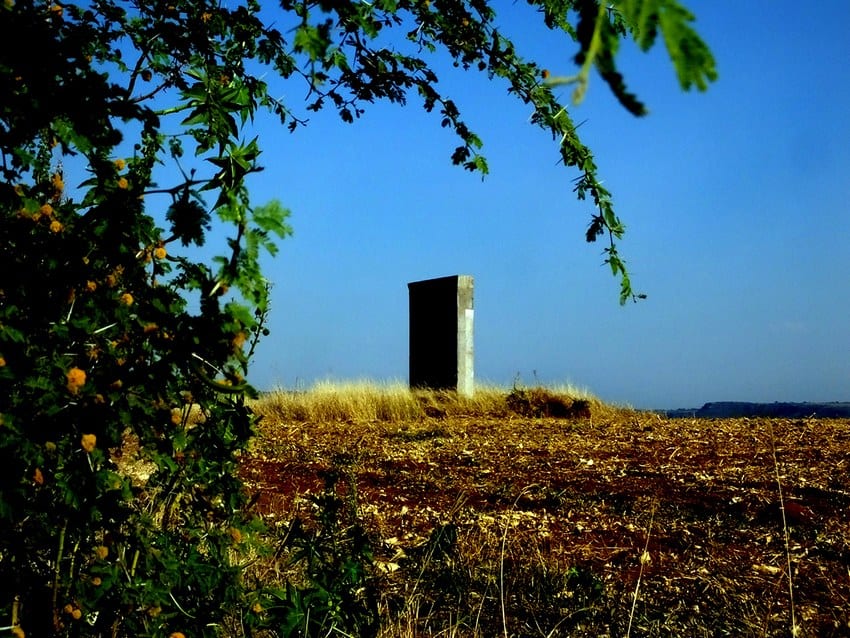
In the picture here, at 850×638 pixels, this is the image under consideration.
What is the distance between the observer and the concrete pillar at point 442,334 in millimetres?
13102

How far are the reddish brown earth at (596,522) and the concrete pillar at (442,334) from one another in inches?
180

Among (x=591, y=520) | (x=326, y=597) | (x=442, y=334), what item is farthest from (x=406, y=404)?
(x=326, y=597)

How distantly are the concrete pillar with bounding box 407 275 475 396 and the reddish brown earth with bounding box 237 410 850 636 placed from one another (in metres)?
4.57

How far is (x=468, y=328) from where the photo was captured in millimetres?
13188

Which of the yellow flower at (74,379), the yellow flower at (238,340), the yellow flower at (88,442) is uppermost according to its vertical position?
the yellow flower at (238,340)

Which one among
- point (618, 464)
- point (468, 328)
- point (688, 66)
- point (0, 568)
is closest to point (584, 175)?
point (0, 568)

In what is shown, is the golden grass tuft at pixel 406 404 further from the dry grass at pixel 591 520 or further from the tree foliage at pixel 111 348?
the tree foliage at pixel 111 348

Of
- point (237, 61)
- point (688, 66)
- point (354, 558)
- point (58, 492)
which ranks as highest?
point (237, 61)

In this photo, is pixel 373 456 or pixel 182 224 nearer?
pixel 182 224

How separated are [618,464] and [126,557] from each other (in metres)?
4.67

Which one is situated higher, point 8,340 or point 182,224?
point 182,224

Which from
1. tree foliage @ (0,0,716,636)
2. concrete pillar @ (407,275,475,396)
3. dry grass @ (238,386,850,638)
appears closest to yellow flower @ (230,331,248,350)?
tree foliage @ (0,0,716,636)

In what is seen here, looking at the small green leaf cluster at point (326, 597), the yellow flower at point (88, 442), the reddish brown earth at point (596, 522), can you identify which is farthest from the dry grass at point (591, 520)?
the yellow flower at point (88, 442)

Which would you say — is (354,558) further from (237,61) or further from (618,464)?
(618,464)
